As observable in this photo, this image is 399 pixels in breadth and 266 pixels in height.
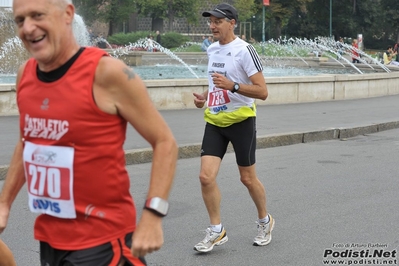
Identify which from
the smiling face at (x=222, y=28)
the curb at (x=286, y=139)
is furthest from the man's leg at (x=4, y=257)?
the curb at (x=286, y=139)

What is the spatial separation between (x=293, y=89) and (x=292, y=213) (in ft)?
38.8

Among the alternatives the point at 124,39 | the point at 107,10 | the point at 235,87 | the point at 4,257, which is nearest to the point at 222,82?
the point at 235,87

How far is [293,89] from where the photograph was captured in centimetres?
1967

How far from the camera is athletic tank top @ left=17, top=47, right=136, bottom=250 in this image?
→ 10.5 ft

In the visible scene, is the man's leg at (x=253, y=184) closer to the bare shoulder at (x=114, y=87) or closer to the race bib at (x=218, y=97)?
the race bib at (x=218, y=97)

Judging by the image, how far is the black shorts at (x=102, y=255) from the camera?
3240 mm

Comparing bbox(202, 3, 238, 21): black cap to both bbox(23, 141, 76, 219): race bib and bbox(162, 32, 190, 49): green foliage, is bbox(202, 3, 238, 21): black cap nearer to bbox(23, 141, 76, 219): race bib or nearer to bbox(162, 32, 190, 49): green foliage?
bbox(23, 141, 76, 219): race bib

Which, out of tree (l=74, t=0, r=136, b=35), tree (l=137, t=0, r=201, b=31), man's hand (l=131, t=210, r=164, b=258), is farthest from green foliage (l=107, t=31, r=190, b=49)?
man's hand (l=131, t=210, r=164, b=258)

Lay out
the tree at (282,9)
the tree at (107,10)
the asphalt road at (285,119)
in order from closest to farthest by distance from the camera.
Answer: the asphalt road at (285,119), the tree at (107,10), the tree at (282,9)

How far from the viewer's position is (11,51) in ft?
74.1

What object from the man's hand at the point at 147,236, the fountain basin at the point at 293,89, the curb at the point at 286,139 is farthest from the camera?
the fountain basin at the point at 293,89

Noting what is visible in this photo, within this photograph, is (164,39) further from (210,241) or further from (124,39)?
(210,241)

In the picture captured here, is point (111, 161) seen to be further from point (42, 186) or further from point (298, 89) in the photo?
point (298, 89)

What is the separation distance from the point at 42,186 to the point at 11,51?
787 inches
